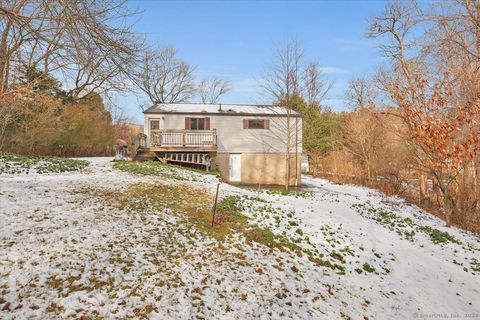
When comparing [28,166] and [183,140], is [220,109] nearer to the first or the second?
[183,140]

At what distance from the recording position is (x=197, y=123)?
19750mm

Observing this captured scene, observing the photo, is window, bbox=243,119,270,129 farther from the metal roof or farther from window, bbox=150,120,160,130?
window, bbox=150,120,160,130

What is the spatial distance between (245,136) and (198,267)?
15771mm

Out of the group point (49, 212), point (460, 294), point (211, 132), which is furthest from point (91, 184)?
point (460, 294)

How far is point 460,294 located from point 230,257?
538 cm

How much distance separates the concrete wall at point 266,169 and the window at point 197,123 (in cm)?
273

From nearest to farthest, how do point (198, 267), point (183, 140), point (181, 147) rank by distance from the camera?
1. point (198, 267)
2. point (181, 147)
3. point (183, 140)

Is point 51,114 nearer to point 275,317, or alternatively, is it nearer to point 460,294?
point 275,317

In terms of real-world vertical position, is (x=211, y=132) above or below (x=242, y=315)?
above

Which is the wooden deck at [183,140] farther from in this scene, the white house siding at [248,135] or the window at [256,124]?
the window at [256,124]

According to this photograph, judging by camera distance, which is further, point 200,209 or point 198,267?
point 200,209

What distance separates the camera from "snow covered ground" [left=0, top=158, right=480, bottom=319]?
12.9 feet

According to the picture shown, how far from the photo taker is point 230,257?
5.76 metres

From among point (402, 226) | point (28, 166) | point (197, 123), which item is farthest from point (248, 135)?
point (28, 166)
